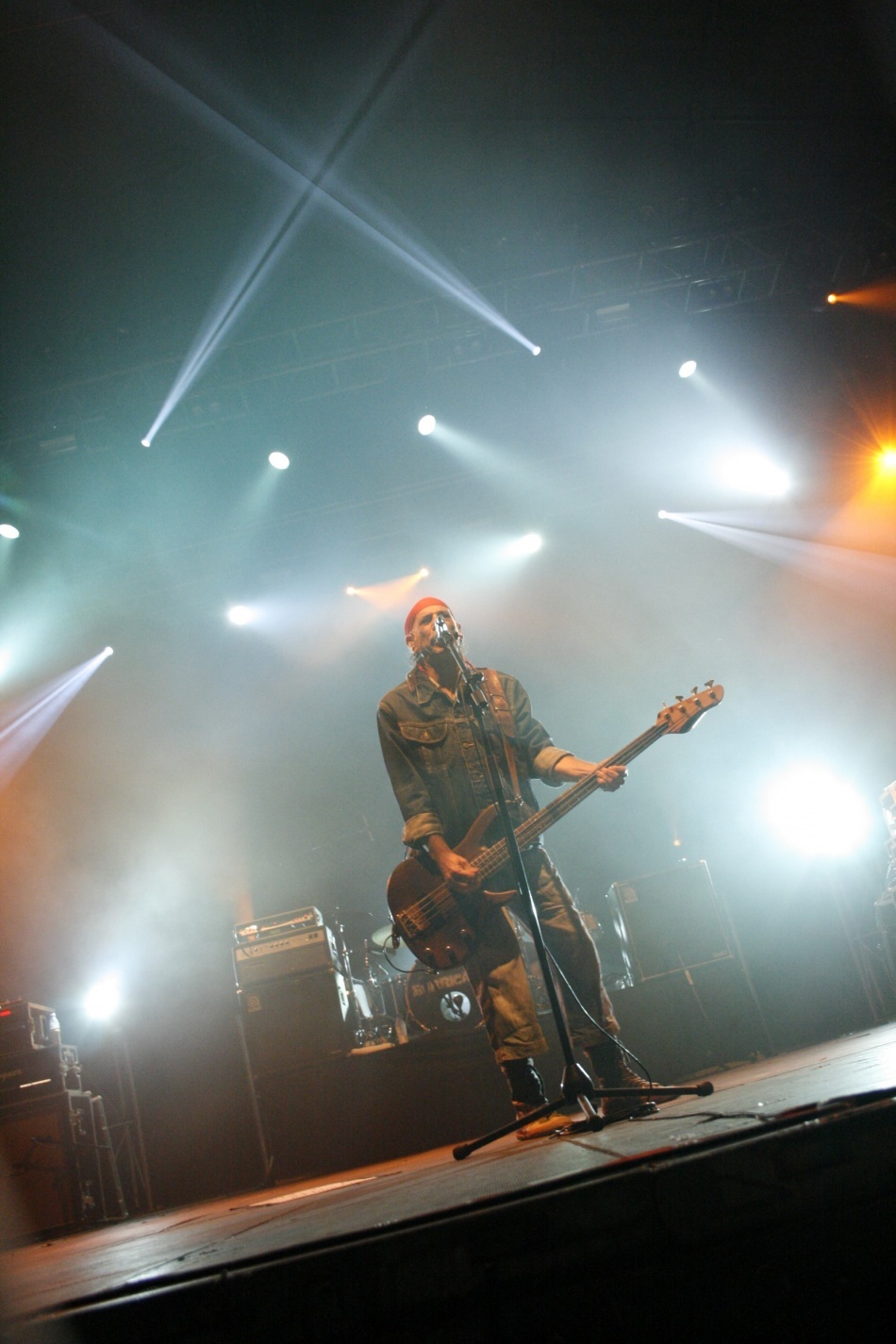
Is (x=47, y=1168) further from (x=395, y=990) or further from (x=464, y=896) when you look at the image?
(x=464, y=896)

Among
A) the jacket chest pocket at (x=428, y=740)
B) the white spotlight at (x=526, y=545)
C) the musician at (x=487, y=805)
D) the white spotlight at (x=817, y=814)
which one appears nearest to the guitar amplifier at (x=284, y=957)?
the musician at (x=487, y=805)

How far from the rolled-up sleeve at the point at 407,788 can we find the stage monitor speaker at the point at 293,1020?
304cm

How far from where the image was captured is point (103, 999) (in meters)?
8.60

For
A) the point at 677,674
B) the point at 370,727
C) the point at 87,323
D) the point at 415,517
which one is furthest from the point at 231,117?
the point at 677,674

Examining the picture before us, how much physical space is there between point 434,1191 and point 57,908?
9.12m

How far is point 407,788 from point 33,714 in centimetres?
788

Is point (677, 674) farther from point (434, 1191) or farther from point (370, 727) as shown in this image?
point (434, 1191)

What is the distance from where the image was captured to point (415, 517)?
31.6 ft

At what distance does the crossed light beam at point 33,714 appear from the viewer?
9.42m

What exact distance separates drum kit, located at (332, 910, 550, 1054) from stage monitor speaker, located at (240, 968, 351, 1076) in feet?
0.79

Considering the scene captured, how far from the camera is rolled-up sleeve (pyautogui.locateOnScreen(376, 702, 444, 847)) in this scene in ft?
10.5

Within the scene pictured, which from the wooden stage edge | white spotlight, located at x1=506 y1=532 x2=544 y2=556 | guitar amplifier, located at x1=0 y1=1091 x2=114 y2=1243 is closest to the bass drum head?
guitar amplifier, located at x1=0 y1=1091 x2=114 y2=1243

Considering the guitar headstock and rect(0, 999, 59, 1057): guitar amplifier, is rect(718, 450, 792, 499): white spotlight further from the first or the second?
rect(0, 999, 59, 1057): guitar amplifier

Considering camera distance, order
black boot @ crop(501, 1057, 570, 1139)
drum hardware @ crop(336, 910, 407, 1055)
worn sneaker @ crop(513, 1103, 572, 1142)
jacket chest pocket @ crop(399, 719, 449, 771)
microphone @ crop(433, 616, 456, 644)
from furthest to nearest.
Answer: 1. drum hardware @ crop(336, 910, 407, 1055)
2. jacket chest pocket @ crop(399, 719, 449, 771)
3. microphone @ crop(433, 616, 456, 644)
4. black boot @ crop(501, 1057, 570, 1139)
5. worn sneaker @ crop(513, 1103, 572, 1142)
